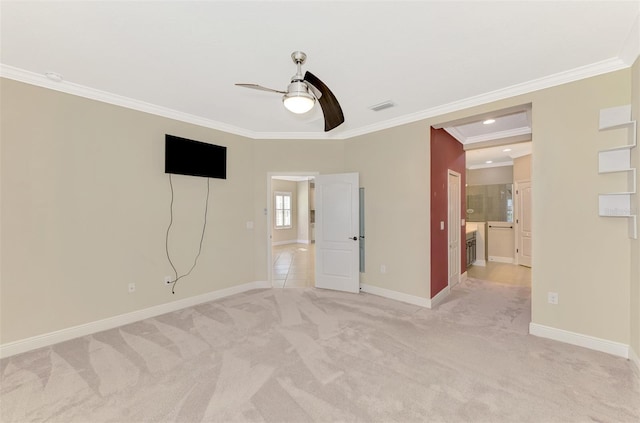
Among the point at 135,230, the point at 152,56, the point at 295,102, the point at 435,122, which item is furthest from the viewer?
the point at 435,122

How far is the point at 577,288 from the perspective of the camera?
2.81m

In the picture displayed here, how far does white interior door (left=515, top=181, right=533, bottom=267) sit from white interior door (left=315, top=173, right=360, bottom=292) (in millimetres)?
4697

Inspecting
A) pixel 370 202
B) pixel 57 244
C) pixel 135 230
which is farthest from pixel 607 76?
pixel 57 244

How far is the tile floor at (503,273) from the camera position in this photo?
17.7 feet

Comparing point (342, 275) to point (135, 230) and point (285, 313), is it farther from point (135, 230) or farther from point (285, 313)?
point (135, 230)

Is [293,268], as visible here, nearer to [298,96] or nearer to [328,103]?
[328,103]

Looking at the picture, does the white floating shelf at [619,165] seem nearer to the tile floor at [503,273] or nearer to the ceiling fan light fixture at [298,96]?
the ceiling fan light fixture at [298,96]

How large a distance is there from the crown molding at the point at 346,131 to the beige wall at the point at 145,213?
0.07 metres

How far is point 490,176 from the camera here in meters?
7.77

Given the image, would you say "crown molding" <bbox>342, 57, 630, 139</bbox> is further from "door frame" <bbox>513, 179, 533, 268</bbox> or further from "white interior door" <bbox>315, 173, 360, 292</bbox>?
"door frame" <bbox>513, 179, 533, 268</bbox>

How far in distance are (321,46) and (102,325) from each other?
12.7ft

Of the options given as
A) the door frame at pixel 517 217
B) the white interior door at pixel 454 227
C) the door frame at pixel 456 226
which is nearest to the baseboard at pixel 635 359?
the door frame at pixel 456 226

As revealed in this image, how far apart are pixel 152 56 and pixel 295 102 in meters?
1.50

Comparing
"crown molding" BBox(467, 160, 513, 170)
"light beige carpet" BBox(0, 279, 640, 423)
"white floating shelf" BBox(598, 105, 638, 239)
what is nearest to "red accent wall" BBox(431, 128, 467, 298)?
"light beige carpet" BBox(0, 279, 640, 423)
